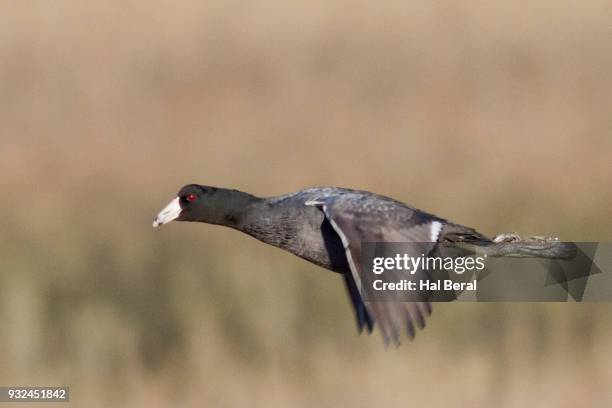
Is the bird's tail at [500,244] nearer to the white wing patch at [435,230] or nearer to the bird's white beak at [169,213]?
the white wing patch at [435,230]

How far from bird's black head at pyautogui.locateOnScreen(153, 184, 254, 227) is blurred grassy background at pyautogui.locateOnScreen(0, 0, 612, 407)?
234cm

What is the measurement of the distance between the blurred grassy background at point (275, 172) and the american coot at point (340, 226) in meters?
2.35

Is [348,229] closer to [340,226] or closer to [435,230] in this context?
[340,226]

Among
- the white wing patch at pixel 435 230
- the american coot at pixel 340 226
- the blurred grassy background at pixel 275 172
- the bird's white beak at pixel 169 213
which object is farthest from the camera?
the blurred grassy background at pixel 275 172

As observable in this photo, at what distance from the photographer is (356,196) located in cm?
948

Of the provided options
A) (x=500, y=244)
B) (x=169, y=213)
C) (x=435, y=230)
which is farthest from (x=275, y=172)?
(x=435, y=230)

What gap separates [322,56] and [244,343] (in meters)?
2.67

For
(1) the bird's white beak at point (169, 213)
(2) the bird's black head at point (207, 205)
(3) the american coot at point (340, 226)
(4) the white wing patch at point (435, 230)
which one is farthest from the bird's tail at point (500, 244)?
(1) the bird's white beak at point (169, 213)

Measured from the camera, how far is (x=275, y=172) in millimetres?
12711

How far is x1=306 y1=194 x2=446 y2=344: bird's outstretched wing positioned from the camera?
871 cm

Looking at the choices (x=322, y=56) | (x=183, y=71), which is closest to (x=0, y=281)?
(x=183, y=71)

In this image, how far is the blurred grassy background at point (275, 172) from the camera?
39.4ft

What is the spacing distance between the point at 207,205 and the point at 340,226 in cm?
106

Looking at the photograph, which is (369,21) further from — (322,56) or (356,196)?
(356,196)
